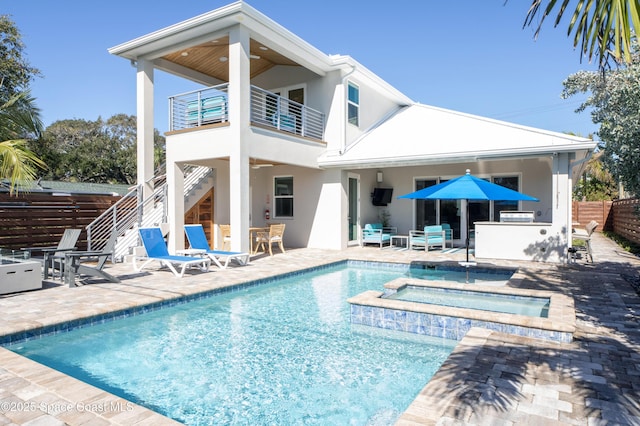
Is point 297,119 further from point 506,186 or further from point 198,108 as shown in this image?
point 506,186

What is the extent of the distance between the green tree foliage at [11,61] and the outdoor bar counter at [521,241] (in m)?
19.6

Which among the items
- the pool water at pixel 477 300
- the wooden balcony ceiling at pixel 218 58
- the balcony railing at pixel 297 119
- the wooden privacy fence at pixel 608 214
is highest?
the wooden balcony ceiling at pixel 218 58

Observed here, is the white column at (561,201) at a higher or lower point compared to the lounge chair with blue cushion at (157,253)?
higher

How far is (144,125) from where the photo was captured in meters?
13.8

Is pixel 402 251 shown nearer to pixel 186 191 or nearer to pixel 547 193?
pixel 547 193

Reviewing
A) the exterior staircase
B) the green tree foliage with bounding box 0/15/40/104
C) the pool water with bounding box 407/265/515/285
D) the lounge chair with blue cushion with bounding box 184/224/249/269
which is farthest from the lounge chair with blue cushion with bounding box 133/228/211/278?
the green tree foliage with bounding box 0/15/40/104

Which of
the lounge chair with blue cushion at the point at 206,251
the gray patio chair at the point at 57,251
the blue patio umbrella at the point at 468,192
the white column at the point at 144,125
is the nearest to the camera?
the blue patio umbrella at the point at 468,192

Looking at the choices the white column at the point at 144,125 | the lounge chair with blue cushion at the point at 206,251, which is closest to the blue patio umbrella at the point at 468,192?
the lounge chair with blue cushion at the point at 206,251

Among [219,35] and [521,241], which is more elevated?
[219,35]

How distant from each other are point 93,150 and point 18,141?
30585 mm

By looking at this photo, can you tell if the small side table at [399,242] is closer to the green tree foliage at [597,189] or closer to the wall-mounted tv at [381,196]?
the wall-mounted tv at [381,196]

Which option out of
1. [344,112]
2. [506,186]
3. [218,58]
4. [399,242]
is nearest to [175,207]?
[218,58]

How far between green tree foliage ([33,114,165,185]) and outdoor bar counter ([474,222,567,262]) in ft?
72.5

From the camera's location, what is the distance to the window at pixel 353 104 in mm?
15984
